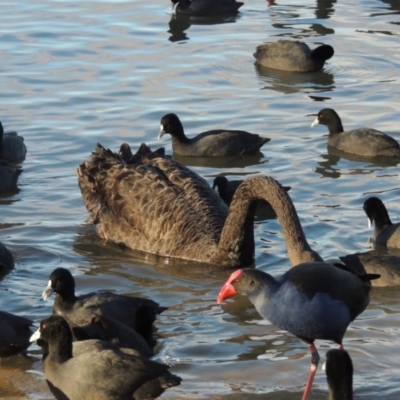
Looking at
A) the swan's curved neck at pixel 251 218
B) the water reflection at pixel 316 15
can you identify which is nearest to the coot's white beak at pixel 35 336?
the swan's curved neck at pixel 251 218

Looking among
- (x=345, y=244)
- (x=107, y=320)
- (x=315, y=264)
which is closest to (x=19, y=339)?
(x=107, y=320)

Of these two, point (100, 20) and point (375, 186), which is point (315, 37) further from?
point (375, 186)

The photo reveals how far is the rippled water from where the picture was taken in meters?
10.9

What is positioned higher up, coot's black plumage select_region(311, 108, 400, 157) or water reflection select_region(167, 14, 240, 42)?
water reflection select_region(167, 14, 240, 42)

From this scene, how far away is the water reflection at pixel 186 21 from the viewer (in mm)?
24484

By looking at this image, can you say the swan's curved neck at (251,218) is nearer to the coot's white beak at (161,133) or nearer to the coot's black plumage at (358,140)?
the coot's black plumage at (358,140)

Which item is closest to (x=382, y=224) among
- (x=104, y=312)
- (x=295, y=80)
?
(x=104, y=312)

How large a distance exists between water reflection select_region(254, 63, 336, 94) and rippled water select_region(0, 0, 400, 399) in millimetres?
40

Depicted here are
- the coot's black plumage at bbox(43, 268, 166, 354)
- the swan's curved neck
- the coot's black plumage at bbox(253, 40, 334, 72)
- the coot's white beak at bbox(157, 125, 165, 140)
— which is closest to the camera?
the coot's black plumage at bbox(43, 268, 166, 354)

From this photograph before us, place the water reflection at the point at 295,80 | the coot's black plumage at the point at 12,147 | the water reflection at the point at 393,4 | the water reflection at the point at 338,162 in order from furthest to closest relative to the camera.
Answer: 1. the water reflection at the point at 393,4
2. the water reflection at the point at 295,80
3. the coot's black plumage at the point at 12,147
4. the water reflection at the point at 338,162

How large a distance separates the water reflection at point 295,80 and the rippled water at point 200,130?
4 centimetres

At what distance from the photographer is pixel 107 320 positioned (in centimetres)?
1063

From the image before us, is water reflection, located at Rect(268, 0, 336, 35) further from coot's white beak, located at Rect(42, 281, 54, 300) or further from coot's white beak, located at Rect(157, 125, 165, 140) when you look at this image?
coot's white beak, located at Rect(42, 281, 54, 300)

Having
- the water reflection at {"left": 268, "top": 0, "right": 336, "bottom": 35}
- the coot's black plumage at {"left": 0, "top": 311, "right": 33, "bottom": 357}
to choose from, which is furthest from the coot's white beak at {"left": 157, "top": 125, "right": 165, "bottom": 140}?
the water reflection at {"left": 268, "top": 0, "right": 336, "bottom": 35}
